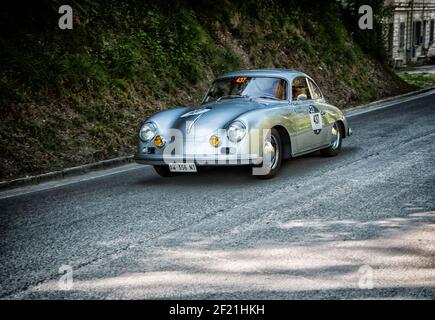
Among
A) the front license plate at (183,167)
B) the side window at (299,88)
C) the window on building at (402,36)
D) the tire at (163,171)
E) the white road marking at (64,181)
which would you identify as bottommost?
the white road marking at (64,181)

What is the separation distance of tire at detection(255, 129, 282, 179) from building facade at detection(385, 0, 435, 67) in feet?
116

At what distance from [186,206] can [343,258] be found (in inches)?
94.8

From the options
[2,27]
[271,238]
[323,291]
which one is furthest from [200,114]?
[2,27]

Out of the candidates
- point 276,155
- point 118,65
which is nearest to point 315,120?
point 276,155

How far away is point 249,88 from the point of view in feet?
31.2

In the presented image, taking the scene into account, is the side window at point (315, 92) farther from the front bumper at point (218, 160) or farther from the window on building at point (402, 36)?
the window on building at point (402, 36)

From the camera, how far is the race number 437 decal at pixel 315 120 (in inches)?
375

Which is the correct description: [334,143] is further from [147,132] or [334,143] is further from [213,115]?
[147,132]

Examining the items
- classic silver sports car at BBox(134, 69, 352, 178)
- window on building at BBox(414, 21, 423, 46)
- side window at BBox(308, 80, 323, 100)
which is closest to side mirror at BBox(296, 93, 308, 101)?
classic silver sports car at BBox(134, 69, 352, 178)

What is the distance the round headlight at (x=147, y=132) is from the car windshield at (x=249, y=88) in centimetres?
137

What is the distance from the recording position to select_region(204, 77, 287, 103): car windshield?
30.7 feet

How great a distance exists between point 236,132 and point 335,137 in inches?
114

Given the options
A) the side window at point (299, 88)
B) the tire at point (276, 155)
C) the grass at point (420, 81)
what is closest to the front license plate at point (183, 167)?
the tire at point (276, 155)
